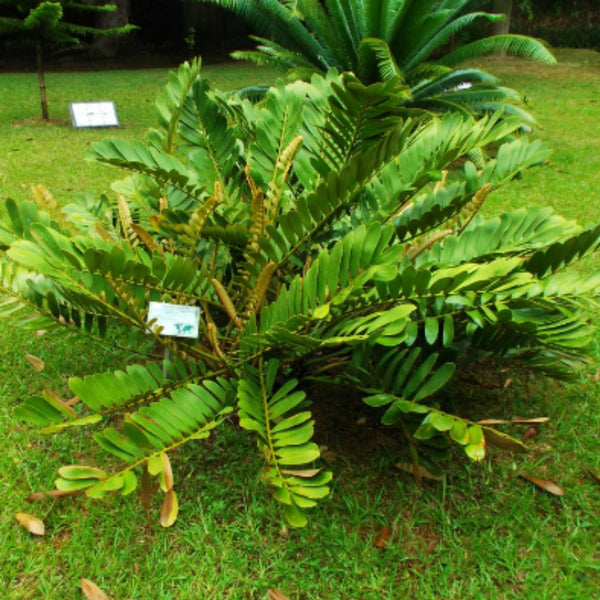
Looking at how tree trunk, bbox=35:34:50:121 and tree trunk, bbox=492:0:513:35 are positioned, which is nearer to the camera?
tree trunk, bbox=35:34:50:121

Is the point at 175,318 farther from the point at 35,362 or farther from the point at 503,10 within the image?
the point at 503,10

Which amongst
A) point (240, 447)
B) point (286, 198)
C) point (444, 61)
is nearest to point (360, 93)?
point (286, 198)

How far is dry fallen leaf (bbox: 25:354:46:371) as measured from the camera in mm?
2582

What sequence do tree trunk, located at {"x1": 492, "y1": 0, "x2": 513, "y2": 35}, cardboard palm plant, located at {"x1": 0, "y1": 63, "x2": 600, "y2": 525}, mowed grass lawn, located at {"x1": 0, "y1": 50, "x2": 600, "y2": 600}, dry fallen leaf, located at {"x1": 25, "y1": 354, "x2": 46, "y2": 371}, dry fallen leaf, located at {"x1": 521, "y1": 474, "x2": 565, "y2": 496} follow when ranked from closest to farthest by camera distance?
cardboard palm plant, located at {"x1": 0, "y1": 63, "x2": 600, "y2": 525} < mowed grass lawn, located at {"x1": 0, "y1": 50, "x2": 600, "y2": 600} < dry fallen leaf, located at {"x1": 521, "y1": 474, "x2": 565, "y2": 496} < dry fallen leaf, located at {"x1": 25, "y1": 354, "x2": 46, "y2": 371} < tree trunk, located at {"x1": 492, "y1": 0, "x2": 513, "y2": 35}

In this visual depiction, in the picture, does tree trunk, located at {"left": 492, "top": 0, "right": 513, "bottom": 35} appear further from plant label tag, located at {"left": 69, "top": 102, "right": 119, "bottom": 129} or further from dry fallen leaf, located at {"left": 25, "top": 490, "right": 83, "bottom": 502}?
Answer: dry fallen leaf, located at {"left": 25, "top": 490, "right": 83, "bottom": 502}

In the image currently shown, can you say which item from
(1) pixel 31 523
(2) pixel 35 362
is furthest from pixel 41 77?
(1) pixel 31 523

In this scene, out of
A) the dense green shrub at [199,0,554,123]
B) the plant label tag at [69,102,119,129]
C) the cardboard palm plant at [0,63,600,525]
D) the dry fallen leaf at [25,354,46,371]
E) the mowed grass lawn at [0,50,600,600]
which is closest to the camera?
the cardboard palm plant at [0,63,600,525]

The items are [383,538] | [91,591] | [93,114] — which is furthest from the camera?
[93,114]

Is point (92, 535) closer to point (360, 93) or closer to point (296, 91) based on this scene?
point (360, 93)

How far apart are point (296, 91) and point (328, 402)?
1.19 metres

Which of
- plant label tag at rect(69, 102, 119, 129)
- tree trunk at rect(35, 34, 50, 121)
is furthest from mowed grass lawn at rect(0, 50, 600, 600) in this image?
tree trunk at rect(35, 34, 50, 121)

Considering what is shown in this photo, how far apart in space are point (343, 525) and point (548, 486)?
67cm

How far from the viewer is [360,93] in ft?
5.68

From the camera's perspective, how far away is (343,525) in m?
1.85
